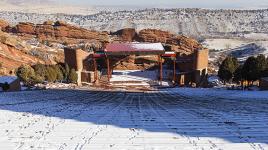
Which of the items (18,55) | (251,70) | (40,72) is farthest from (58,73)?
(251,70)

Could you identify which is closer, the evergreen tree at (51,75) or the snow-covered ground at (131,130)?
the snow-covered ground at (131,130)

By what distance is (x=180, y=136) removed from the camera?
10055mm

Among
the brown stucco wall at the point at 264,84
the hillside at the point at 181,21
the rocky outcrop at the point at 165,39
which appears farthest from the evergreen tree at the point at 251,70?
the hillside at the point at 181,21

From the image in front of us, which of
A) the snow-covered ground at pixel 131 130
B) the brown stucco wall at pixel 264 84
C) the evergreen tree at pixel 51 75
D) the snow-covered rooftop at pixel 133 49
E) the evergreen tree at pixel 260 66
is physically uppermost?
the snow-covered ground at pixel 131 130

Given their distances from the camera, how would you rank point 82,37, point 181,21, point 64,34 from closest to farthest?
point 82,37 < point 64,34 < point 181,21

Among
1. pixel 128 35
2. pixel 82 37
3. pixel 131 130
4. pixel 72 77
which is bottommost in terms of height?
pixel 72 77

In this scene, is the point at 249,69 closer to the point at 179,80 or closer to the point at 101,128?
the point at 179,80

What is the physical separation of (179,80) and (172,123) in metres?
41.7

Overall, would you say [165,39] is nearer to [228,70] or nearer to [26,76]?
[228,70]

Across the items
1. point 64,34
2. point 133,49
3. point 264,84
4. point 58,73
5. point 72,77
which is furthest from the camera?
point 64,34

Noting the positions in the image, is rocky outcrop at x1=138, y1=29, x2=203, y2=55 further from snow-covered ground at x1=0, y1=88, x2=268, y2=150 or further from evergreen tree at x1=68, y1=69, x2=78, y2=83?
snow-covered ground at x1=0, y1=88, x2=268, y2=150

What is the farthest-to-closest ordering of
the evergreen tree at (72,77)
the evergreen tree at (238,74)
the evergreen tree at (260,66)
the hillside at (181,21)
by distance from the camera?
the hillside at (181,21), the evergreen tree at (72,77), the evergreen tree at (238,74), the evergreen tree at (260,66)

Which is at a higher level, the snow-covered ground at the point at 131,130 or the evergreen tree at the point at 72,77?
the snow-covered ground at the point at 131,130

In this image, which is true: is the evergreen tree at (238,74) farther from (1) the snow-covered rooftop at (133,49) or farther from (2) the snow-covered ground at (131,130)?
(2) the snow-covered ground at (131,130)
